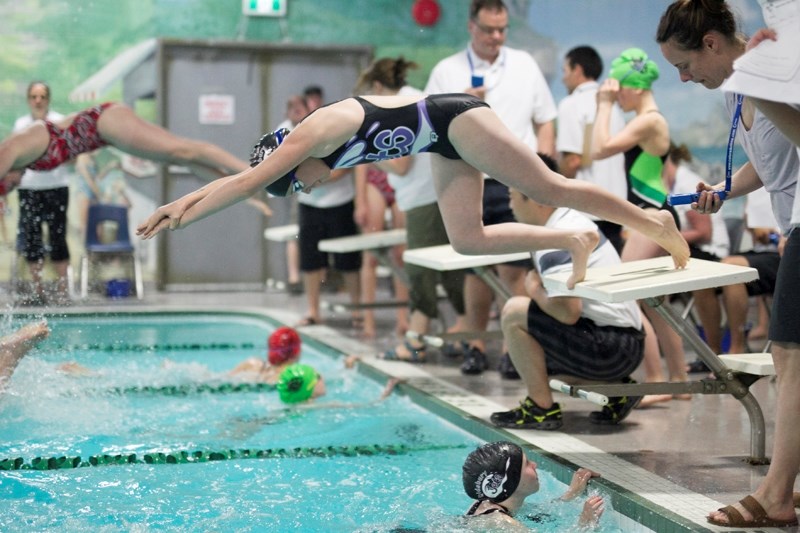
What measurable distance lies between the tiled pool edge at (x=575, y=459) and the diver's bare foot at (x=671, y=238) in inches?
35.0

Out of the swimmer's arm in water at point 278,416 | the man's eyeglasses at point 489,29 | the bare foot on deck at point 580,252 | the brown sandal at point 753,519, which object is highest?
the man's eyeglasses at point 489,29

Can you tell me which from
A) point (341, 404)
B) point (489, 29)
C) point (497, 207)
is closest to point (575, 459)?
point (341, 404)

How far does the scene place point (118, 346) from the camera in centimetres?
810

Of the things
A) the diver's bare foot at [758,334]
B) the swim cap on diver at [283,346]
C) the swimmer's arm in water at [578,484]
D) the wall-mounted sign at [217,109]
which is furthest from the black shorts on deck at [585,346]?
the wall-mounted sign at [217,109]

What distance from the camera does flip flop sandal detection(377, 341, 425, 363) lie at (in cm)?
720

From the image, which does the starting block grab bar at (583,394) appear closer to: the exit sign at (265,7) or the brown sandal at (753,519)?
the brown sandal at (753,519)

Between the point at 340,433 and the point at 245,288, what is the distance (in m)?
7.83

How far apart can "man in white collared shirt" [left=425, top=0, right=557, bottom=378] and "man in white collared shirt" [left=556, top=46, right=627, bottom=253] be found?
0.26 m

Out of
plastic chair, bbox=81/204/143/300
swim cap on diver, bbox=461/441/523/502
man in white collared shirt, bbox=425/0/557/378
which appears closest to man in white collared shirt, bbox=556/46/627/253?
man in white collared shirt, bbox=425/0/557/378

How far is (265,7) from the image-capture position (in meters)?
12.8

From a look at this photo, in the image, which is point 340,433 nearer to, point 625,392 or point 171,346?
point 625,392

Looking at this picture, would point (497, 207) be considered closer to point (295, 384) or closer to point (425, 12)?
point (295, 384)

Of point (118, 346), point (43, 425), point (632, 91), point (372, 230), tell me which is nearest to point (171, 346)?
point (118, 346)

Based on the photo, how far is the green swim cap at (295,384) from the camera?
5902mm
